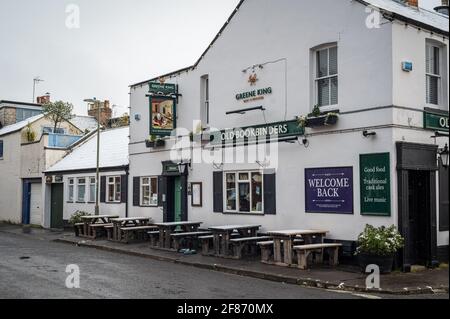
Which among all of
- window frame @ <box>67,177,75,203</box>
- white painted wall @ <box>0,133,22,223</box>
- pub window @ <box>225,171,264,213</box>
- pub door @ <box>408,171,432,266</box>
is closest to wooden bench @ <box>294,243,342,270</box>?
pub door @ <box>408,171,432,266</box>

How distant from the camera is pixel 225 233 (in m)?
16.3

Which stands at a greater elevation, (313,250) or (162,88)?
(162,88)

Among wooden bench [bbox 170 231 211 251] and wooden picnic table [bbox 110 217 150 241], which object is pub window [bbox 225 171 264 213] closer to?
wooden bench [bbox 170 231 211 251]

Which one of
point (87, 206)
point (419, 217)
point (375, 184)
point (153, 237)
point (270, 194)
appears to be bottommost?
point (153, 237)

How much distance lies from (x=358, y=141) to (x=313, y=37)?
3454 millimetres

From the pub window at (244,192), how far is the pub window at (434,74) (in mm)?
5542

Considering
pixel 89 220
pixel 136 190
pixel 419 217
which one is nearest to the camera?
pixel 419 217

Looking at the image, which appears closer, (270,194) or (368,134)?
(368,134)

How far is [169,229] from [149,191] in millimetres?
4374

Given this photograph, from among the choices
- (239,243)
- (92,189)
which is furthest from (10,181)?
(239,243)

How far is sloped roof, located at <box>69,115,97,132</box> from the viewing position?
39.7 metres

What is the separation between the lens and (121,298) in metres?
10.1

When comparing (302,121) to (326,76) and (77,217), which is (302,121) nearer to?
(326,76)

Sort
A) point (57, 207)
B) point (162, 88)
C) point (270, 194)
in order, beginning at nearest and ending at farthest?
point (270, 194) < point (162, 88) < point (57, 207)
